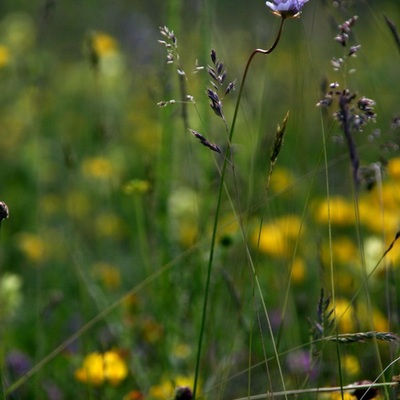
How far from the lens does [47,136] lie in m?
3.69

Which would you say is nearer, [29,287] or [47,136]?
[29,287]

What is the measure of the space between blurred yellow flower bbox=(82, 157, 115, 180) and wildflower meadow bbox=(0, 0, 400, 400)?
2 centimetres

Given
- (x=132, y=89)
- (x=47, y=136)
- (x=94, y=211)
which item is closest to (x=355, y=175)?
(x=94, y=211)

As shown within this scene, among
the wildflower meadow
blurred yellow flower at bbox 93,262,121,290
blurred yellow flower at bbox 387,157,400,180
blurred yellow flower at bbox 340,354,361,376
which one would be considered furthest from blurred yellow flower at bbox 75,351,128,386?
blurred yellow flower at bbox 387,157,400,180

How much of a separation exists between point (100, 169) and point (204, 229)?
0.84 metres

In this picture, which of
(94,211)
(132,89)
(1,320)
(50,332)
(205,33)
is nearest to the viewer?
(1,320)

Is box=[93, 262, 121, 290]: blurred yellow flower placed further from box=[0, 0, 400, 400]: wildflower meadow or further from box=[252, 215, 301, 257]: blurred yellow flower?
box=[252, 215, 301, 257]: blurred yellow flower

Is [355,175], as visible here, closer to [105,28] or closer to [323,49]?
[323,49]

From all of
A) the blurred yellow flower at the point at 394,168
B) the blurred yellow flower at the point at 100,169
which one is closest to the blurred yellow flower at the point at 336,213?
the blurred yellow flower at the point at 394,168

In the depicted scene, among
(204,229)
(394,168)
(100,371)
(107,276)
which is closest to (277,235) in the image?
(204,229)

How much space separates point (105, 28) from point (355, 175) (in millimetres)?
4746

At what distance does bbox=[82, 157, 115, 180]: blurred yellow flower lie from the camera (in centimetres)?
245

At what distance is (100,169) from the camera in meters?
2.56

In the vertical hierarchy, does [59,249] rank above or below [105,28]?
below
